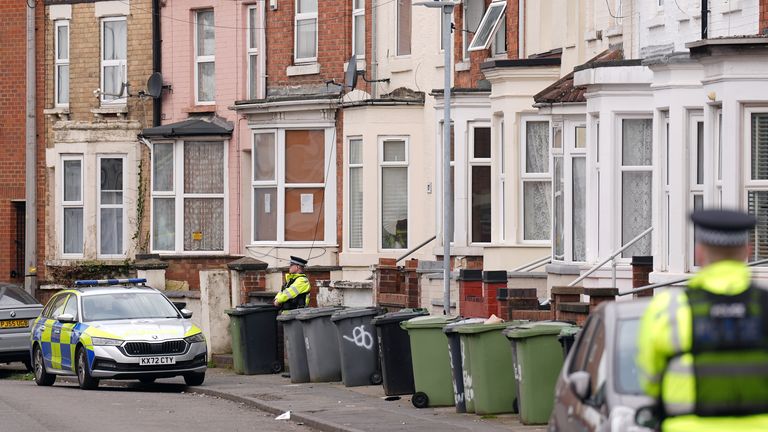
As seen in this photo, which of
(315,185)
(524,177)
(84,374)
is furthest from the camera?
(315,185)

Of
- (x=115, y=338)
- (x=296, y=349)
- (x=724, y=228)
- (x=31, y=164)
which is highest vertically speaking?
(x=31, y=164)

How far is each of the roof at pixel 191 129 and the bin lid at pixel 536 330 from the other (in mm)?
19620

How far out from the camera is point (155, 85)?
3512cm

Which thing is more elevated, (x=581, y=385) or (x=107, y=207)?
(x=107, y=207)

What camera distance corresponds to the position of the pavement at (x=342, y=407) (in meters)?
15.7

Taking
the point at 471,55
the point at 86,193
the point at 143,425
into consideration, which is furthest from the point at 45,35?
the point at 143,425

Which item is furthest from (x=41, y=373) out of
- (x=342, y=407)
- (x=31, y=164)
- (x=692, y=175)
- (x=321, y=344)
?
(x=31, y=164)

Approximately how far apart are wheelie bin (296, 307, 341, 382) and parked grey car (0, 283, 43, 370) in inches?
238

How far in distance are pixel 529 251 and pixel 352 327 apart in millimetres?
5140

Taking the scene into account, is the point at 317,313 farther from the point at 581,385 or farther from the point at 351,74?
the point at 581,385

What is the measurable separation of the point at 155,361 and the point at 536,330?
26.7 feet

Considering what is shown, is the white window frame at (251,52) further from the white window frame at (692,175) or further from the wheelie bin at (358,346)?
the white window frame at (692,175)

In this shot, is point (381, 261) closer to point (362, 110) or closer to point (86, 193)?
point (362, 110)

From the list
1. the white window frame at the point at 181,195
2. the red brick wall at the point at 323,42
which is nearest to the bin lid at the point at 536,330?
the red brick wall at the point at 323,42
